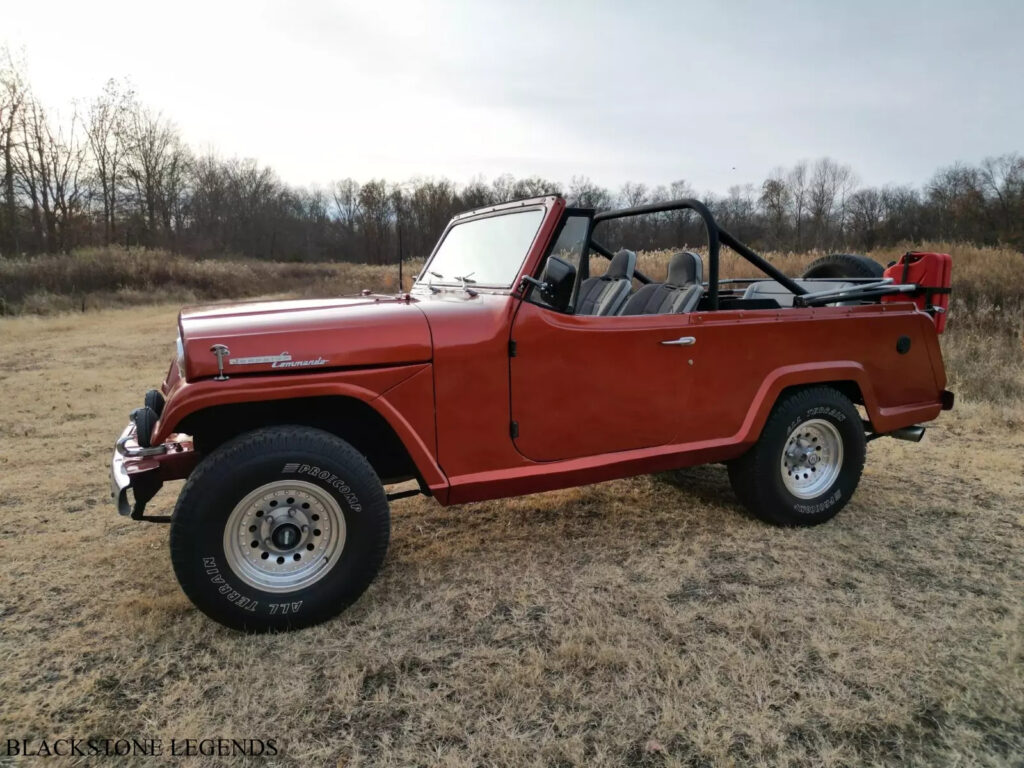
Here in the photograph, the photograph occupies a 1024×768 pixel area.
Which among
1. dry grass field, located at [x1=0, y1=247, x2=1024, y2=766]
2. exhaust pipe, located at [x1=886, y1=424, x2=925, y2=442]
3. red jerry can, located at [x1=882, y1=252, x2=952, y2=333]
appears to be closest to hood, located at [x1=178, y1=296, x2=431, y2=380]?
dry grass field, located at [x1=0, y1=247, x2=1024, y2=766]

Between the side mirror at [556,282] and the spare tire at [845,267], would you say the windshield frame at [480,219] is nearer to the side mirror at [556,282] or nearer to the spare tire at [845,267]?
the side mirror at [556,282]

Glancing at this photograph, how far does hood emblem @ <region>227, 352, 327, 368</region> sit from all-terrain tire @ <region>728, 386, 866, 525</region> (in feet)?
8.33

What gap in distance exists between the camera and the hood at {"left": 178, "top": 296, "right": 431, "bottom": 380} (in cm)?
262

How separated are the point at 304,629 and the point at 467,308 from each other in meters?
1.63

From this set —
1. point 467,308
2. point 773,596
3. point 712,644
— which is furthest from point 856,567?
point 467,308

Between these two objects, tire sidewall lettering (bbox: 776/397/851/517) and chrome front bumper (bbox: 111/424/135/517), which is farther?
tire sidewall lettering (bbox: 776/397/851/517)

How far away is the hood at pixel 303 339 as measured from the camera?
2.62 meters

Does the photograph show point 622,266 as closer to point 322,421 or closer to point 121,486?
point 322,421

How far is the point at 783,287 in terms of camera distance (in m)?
4.62

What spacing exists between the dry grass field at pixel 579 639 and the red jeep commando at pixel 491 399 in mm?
357

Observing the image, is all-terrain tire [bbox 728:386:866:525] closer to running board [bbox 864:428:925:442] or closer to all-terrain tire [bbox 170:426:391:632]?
running board [bbox 864:428:925:442]

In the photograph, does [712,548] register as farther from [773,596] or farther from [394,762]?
[394,762]

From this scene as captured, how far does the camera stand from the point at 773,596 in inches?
124

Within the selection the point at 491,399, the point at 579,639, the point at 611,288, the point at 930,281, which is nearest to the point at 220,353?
the point at 491,399
